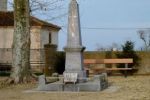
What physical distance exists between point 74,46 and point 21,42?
4830 millimetres

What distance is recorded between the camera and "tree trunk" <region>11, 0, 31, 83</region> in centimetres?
2452

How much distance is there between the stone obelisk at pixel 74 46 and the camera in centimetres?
2044

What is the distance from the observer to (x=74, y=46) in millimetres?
20500

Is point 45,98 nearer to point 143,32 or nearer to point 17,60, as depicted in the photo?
point 17,60

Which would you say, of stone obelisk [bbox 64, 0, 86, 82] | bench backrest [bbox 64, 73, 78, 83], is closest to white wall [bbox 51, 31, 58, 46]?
stone obelisk [bbox 64, 0, 86, 82]

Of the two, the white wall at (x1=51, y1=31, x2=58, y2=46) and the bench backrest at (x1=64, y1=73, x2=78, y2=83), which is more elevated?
the white wall at (x1=51, y1=31, x2=58, y2=46)

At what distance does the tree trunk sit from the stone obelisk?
4628mm

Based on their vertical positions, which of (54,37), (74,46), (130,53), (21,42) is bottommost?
(130,53)

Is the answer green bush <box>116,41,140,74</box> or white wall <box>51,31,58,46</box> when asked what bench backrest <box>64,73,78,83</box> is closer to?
green bush <box>116,41,140,74</box>

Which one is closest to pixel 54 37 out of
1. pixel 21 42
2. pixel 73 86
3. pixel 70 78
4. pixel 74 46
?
pixel 21 42

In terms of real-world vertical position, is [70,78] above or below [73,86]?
above

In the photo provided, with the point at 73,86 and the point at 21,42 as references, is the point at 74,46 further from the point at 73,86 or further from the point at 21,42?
the point at 21,42

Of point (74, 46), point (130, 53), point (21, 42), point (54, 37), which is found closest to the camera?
point (74, 46)

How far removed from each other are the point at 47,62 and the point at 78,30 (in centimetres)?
1719
